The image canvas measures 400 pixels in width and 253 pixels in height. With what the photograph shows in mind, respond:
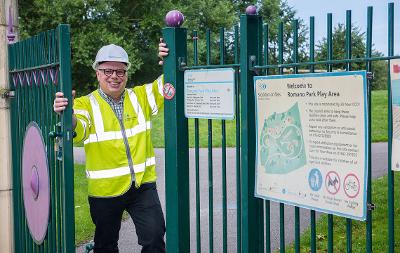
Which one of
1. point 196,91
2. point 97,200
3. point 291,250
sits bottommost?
point 291,250

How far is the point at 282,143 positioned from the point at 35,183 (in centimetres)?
214

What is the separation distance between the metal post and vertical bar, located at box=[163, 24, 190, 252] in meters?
1.54

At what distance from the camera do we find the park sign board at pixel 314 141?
9.65ft

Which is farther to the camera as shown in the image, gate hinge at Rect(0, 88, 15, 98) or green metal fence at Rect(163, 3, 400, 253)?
gate hinge at Rect(0, 88, 15, 98)

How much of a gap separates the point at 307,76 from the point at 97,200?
6.80 ft

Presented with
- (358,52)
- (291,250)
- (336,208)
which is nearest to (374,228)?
(291,250)

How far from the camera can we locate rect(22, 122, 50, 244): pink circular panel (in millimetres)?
4438

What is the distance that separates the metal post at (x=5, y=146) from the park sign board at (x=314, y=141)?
245 centimetres

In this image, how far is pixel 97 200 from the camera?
4570mm

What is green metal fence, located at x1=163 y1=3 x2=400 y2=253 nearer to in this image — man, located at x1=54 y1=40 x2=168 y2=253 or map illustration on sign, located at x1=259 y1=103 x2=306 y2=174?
map illustration on sign, located at x1=259 y1=103 x2=306 y2=174

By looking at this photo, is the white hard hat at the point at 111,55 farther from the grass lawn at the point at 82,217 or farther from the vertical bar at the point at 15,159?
the grass lawn at the point at 82,217

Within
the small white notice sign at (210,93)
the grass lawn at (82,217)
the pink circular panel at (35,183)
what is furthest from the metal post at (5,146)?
the small white notice sign at (210,93)

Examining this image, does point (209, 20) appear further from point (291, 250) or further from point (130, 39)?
point (291, 250)

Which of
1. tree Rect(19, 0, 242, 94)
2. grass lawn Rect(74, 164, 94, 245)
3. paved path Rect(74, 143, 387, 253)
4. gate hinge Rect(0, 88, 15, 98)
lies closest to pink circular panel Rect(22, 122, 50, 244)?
gate hinge Rect(0, 88, 15, 98)
